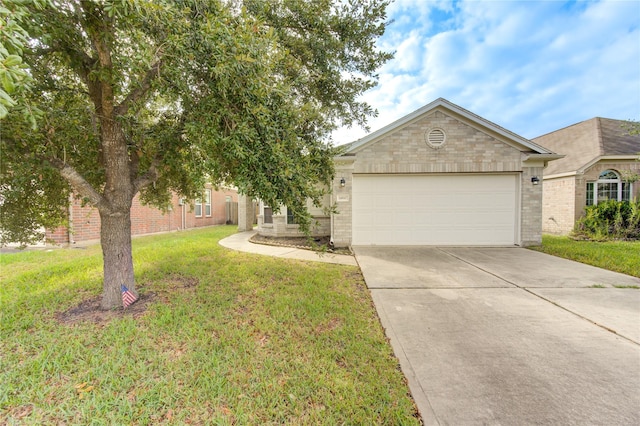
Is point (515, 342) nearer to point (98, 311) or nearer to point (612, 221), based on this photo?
point (98, 311)

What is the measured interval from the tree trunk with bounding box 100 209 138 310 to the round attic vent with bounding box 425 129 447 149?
27.2ft

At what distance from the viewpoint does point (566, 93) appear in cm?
1180

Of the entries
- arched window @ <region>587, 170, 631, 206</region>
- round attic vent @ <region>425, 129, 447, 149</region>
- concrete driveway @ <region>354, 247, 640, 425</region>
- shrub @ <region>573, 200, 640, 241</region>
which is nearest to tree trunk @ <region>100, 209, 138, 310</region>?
concrete driveway @ <region>354, 247, 640, 425</region>

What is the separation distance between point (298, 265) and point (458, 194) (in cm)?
594

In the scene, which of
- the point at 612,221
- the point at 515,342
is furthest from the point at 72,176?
the point at 612,221

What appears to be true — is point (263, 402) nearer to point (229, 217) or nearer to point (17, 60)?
point (17, 60)

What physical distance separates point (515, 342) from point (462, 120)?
7383mm

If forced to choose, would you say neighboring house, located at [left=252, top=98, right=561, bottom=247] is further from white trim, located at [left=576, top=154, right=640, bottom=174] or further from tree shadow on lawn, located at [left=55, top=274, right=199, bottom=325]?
tree shadow on lawn, located at [left=55, top=274, right=199, bottom=325]

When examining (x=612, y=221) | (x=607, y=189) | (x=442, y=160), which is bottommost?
(x=612, y=221)

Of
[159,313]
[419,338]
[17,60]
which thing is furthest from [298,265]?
[17,60]

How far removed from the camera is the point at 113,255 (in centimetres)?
366

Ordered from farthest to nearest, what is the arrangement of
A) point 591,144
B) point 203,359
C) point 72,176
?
point 591,144
point 72,176
point 203,359

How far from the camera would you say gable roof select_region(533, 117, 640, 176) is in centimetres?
1092

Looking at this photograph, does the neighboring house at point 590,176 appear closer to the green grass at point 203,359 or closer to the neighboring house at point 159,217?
the green grass at point 203,359
